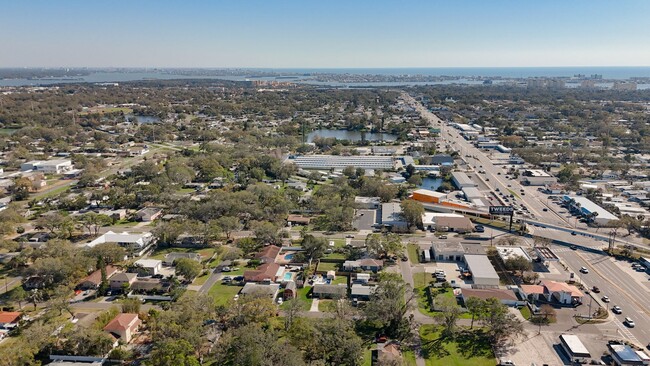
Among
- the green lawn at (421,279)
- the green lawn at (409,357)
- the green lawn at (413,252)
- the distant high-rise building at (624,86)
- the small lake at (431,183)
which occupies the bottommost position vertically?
the small lake at (431,183)

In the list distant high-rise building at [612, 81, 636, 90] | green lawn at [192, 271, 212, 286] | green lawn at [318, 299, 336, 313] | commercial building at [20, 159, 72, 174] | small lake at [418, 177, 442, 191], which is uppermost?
distant high-rise building at [612, 81, 636, 90]

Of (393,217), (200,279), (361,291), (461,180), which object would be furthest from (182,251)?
(461,180)

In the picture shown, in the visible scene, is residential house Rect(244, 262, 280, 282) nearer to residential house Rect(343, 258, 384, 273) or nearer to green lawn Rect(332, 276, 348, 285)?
green lawn Rect(332, 276, 348, 285)

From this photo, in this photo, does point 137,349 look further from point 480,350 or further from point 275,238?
point 480,350

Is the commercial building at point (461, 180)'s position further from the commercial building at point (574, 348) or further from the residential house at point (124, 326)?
the residential house at point (124, 326)

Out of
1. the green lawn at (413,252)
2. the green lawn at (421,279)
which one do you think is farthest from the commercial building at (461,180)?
the green lawn at (421,279)

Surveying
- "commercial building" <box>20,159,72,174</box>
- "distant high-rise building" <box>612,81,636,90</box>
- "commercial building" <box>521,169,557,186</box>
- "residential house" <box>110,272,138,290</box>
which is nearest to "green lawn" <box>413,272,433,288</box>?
"residential house" <box>110,272,138,290</box>
